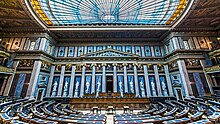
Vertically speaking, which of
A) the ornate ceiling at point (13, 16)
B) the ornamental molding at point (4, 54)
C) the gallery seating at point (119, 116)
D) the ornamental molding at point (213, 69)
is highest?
the ornate ceiling at point (13, 16)

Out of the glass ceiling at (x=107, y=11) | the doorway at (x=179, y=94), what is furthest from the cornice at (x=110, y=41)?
the doorway at (x=179, y=94)

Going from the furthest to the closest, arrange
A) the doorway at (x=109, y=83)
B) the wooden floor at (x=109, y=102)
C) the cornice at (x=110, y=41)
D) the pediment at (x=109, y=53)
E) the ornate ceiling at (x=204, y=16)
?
the cornice at (x=110, y=41) → the pediment at (x=109, y=53) → the doorway at (x=109, y=83) → the wooden floor at (x=109, y=102) → the ornate ceiling at (x=204, y=16)

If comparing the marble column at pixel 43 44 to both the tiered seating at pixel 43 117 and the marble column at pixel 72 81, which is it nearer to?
the marble column at pixel 72 81

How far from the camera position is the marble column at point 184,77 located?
677 inches

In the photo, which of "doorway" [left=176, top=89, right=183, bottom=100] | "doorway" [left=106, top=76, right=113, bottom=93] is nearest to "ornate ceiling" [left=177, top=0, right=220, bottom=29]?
"doorway" [left=176, top=89, right=183, bottom=100]

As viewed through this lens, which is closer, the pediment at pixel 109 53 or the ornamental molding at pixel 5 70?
the ornamental molding at pixel 5 70

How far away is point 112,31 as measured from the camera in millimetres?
22297

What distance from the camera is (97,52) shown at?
77.0 ft

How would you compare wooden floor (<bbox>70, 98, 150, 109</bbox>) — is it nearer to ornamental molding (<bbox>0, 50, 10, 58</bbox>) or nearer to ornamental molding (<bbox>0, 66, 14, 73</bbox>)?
ornamental molding (<bbox>0, 66, 14, 73</bbox>)

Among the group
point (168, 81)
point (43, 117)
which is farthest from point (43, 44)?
point (168, 81)

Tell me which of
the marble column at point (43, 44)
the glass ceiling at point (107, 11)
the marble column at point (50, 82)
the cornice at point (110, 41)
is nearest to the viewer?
the glass ceiling at point (107, 11)

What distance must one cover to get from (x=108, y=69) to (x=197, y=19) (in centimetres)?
1747

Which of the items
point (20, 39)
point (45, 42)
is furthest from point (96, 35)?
point (20, 39)

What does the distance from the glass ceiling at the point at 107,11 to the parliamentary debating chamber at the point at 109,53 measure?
15cm
